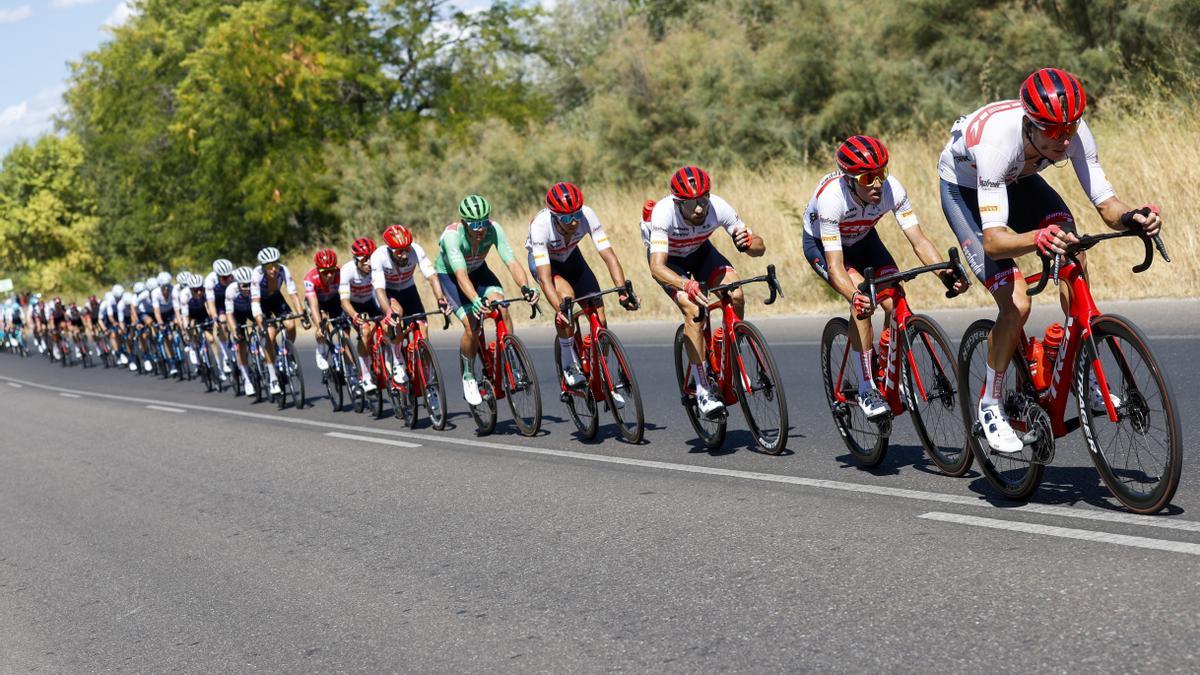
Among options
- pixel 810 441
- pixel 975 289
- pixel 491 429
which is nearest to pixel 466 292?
pixel 491 429

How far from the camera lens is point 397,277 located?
13.0 metres

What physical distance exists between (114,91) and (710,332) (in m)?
52.8

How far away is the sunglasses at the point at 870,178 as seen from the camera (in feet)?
22.9

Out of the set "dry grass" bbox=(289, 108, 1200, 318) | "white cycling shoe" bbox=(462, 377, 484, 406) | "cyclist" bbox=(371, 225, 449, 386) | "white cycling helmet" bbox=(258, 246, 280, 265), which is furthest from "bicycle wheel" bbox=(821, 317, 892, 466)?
"white cycling helmet" bbox=(258, 246, 280, 265)

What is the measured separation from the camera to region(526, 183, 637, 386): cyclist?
381 inches

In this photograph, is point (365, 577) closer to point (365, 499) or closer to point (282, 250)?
point (365, 499)

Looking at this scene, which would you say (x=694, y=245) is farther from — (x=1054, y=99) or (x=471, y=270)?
(x=1054, y=99)

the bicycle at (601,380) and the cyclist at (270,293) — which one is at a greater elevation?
the cyclist at (270,293)

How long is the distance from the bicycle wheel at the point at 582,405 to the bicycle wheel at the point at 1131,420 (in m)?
5.02

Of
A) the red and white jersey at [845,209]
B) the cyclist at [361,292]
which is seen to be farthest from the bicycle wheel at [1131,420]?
the cyclist at [361,292]

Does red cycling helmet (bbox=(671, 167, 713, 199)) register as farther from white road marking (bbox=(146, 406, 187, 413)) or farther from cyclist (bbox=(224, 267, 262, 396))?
white road marking (bbox=(146, 406, 187, 413))

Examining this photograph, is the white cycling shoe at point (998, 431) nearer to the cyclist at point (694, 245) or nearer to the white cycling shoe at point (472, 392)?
the cyclist at point (694, 245)

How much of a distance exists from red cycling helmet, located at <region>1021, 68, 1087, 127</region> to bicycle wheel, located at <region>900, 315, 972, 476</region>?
1.72 metres

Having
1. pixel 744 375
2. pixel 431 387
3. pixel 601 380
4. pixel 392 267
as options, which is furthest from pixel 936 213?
pixel 744 375
